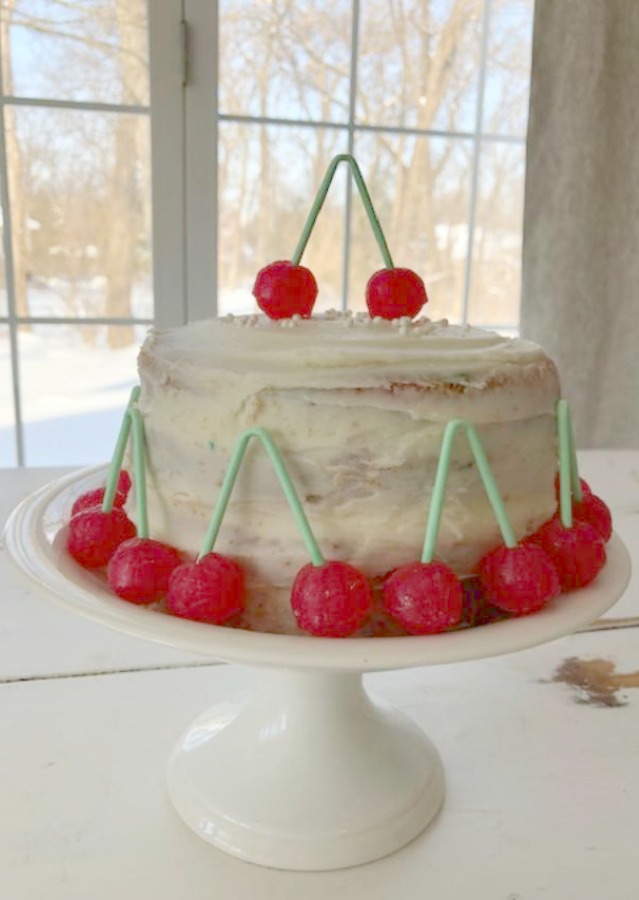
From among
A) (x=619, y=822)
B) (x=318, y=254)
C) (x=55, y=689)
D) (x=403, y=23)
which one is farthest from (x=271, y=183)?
(x=619, y=822)

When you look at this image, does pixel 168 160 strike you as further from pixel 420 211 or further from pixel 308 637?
pixel 308 637

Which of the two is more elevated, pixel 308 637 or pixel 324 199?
pixel 324 199

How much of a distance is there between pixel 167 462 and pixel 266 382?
0.10 meters

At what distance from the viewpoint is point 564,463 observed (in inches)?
23.6

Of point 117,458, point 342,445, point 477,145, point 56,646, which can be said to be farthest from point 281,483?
point 477,145

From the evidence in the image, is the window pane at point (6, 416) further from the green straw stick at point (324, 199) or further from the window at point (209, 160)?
the green straw stick at point (324, 199)

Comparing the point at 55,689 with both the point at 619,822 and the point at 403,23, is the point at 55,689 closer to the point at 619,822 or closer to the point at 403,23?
the point at 619,822

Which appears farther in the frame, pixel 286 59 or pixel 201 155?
pixel 286 59

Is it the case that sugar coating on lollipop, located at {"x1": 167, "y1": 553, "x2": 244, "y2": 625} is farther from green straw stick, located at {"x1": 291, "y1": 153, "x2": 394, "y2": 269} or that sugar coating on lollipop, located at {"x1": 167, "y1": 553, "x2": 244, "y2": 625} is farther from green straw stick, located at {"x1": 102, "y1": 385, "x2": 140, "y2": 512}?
green straw stick, located at {"x1": 291, "y1": 153, "x2": 394, "y2": 269}

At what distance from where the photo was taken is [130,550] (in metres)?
0.55

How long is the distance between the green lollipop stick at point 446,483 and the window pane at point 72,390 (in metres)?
1.73

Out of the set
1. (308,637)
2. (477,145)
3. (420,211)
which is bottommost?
(308,637)

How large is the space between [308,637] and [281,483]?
0.30ft

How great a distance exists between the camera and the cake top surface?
0.54 m
